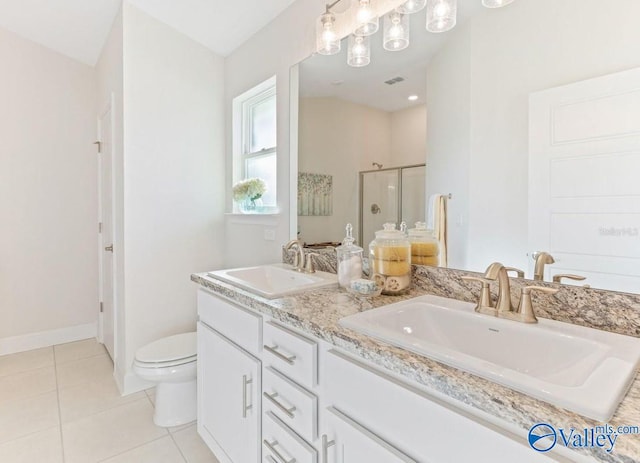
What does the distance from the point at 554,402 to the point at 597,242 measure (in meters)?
0.63

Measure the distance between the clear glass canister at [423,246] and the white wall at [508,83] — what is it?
91 millimetres

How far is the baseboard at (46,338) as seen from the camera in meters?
2.98

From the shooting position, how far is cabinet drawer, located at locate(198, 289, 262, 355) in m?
1.28

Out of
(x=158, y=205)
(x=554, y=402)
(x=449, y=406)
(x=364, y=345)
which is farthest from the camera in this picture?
(x=158, y=205)

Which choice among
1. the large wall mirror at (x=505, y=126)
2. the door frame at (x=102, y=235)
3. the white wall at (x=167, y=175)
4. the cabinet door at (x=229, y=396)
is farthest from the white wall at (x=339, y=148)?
the door frame at (x=102, y=235)

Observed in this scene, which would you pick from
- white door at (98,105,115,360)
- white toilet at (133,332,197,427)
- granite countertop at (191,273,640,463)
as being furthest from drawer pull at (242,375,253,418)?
white door at (98,105,115,360)

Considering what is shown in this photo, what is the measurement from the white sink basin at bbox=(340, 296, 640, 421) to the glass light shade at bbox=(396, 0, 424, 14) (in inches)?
46.1

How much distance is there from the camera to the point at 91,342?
3.25 meters

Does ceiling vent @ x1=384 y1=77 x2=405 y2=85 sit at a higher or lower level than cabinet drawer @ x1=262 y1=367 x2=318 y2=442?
higher

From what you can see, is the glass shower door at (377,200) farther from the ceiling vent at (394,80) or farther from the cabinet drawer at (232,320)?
the cabinet drawer at (232,320)

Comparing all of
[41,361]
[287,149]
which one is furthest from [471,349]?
[41,361]

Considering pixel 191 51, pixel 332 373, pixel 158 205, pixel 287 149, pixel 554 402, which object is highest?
pixel 191 51

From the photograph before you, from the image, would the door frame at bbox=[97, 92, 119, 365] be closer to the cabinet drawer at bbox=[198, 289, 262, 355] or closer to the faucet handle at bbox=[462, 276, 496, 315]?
the cabinet drawer at bbox=[198, 289, 262, 355]

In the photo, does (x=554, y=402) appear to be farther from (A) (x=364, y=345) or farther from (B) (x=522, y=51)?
(B) (x=522, y=51)
